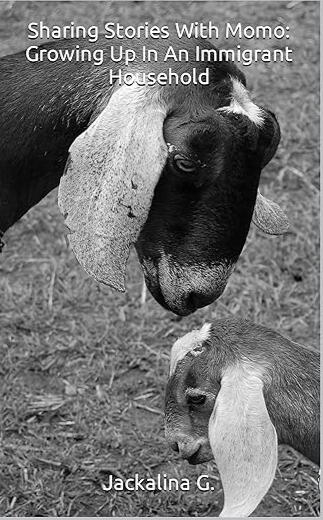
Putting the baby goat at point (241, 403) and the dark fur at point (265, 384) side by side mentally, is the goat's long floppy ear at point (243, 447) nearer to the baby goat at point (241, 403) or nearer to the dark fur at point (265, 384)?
the baby goat at point (241, 403)

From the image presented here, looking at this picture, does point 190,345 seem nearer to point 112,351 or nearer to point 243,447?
point 243,447

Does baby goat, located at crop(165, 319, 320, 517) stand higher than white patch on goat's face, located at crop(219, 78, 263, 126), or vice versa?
white patch on goat's face, located at crop(219, 78, 263, 126)

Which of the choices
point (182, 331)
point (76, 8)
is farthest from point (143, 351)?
point (76, 8)

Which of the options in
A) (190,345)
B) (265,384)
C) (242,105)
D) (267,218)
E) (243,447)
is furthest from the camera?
(267,218)

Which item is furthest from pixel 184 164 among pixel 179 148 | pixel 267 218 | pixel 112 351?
pixel 112 351

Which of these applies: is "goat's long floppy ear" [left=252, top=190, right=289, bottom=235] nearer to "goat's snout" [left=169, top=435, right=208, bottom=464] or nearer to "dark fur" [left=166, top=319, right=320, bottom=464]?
"dark fur" [left=166, top=319, right=320, bottom=464]

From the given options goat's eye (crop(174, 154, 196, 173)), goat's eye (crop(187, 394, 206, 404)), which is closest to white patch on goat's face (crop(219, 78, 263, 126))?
goat's eye (crop(174, 154, 196, 173))

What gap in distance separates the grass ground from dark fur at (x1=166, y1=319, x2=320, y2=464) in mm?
583

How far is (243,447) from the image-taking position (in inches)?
126

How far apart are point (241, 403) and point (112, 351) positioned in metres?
1.64

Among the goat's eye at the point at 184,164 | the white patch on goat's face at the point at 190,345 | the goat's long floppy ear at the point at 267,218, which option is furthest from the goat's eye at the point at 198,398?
the goat's eye at the point at 184,164

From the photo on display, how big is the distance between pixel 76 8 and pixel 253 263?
288cm

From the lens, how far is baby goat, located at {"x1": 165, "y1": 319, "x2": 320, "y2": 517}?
3203 millimetres

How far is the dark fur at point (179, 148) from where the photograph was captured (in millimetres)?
2975
